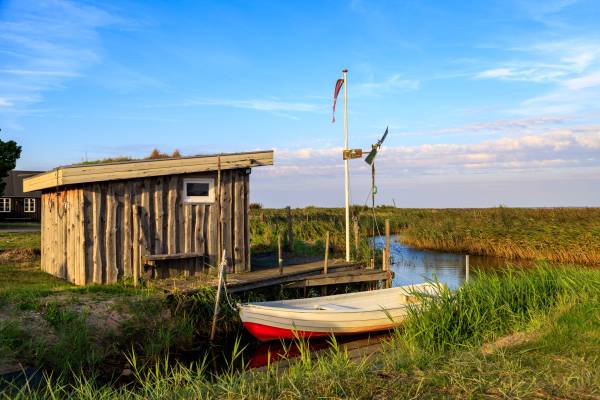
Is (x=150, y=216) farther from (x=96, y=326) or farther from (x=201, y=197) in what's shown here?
(x=96, y=326)

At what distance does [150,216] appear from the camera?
13750 millimetres

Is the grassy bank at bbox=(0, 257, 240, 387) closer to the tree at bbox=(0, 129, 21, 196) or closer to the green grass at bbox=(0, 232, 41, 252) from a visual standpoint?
the green grass at bbox=(0, 232, 41, 252)

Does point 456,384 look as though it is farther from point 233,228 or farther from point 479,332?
point 233,228

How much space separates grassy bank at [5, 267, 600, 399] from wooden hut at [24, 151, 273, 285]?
4.47 metres

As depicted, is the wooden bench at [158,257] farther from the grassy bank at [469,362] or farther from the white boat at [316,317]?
the grassy bank at [469,362]

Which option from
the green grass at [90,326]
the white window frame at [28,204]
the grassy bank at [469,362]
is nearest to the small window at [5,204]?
the white window frame at [28,204]

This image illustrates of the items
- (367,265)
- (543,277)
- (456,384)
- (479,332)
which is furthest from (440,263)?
(456,384)

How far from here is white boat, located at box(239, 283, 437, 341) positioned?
443 inches

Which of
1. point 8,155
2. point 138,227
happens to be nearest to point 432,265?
point 138,227

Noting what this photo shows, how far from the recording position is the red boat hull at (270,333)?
11.4m

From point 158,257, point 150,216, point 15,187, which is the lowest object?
point 158,257

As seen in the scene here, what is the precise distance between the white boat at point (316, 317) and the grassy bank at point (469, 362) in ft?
3.87

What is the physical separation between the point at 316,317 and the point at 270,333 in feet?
3.45

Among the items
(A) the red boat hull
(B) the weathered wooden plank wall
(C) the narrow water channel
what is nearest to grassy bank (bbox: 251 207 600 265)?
(C) the narrow water channel
